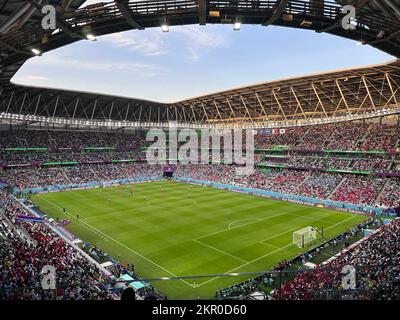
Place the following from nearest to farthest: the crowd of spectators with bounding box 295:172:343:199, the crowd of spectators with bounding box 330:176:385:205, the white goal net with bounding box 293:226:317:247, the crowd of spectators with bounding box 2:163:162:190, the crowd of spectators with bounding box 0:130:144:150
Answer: the white goal net with bounding box 293:226:317:247, the crowd of spectators with bounding box 330:176:385:205, the crowd of spectators with bounding box 295:172:343:199, the crowd of spectators with bounding box 2:163:162:190, the crowd of spectators with bounding box 0:130:144:150

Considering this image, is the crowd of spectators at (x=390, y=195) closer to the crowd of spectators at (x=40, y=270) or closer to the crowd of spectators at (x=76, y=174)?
the crowd of spectators at (x=40, y=270)

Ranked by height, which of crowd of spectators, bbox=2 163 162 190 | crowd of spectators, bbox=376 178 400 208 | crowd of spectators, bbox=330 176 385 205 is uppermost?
crowd of spectators, bbox=376 178 400 208

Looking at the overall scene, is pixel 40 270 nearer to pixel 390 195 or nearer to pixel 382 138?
pixel 390 195

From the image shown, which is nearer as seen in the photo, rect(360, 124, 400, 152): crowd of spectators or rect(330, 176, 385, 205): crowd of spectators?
rect(330, 176, 385, 205): crowd of spectators

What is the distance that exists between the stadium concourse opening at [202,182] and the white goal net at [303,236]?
14 cm

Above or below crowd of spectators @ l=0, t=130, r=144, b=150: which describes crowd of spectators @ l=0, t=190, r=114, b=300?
above

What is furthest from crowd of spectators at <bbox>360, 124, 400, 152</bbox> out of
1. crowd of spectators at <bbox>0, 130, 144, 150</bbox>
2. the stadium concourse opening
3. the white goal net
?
crowd of spectators at <bbox>0, 130, 144, 150</bbox>

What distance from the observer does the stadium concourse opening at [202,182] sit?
46.6 ft

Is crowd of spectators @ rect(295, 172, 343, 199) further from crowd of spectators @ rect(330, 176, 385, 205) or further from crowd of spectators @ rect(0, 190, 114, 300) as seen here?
crowd of spectators @ rect(0, 190, 114, 300)

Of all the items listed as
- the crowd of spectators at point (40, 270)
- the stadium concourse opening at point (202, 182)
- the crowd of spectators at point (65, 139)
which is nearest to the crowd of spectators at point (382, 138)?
the stadium concourse opening at point (202, 182)

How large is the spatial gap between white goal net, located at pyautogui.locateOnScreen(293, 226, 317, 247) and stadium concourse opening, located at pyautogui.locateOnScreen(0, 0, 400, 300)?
0.14m

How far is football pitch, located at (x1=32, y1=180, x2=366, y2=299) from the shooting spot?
2608 cm

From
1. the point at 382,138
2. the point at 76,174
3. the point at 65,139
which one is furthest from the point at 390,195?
the point at 65,139
